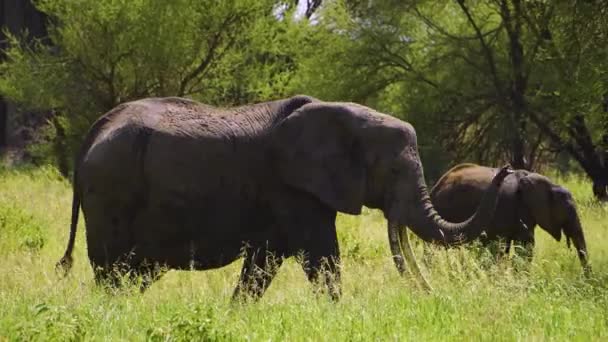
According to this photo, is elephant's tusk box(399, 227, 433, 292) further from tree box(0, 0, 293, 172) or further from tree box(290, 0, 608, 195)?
tree box(0, 0, 293, 172)

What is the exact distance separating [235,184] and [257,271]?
68 centimetres

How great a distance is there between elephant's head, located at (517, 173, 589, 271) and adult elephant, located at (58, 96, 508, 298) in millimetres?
2864

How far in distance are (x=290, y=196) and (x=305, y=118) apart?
24.2 inches

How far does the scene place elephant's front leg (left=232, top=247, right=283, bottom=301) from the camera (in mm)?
7559

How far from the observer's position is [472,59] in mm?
20406

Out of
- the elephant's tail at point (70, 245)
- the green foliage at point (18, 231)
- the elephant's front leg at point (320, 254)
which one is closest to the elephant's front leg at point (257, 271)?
the elephant's front leg at point (320, 254)

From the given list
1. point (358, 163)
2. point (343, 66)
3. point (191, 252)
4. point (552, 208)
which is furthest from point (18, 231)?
point (343, 66)

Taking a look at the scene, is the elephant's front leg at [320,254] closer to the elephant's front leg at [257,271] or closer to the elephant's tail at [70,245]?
the elephant's front leg at [257,271]

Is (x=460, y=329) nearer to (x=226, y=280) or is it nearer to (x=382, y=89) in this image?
(x=226, y=280)

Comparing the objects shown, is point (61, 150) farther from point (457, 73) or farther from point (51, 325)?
point (51, 325)

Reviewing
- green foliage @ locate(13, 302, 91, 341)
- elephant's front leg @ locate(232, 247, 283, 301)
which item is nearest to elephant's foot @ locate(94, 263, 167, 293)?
elephant's front leg @ locate(232, 247, 283, 301)

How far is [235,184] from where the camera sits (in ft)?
25.1

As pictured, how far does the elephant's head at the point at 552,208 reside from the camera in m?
10.1

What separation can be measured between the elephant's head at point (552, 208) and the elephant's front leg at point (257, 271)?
340 centimetres
